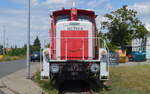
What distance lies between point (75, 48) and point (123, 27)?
48.0 meters

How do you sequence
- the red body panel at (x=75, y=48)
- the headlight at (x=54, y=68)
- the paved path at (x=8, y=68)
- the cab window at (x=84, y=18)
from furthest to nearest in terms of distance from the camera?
the paved path at (x=8, y=68), the cab window at (x=84, y=18), the red body panel at (x=75, y=48), the headlight at (x=54, y=68)

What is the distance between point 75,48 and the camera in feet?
49.9

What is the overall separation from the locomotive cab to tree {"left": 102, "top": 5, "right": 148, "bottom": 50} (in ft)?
154

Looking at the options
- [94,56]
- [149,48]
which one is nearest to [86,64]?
[94,56]

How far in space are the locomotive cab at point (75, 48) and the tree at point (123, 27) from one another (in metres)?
47.0

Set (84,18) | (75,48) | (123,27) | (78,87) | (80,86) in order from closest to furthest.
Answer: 1. (75,48)
2. (84,18)
3. (78,87)
4. (80,86)
5. (123,27)

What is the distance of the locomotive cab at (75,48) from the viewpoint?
567 inches

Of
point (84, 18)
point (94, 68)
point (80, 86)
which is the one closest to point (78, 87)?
point (80, 86)

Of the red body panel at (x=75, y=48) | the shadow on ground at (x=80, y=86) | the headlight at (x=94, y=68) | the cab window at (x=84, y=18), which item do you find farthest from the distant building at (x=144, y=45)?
the headlight at (x=94, y=68)

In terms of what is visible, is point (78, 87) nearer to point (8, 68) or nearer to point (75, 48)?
point (75, 48)

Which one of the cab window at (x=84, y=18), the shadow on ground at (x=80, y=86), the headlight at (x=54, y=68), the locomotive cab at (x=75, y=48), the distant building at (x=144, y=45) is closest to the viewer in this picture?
the headlight at (x=54, y=68)

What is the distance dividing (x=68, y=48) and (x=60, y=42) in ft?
1.47

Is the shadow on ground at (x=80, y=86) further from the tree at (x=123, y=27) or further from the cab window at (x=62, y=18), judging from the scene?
the tree at (x=123, y=27)

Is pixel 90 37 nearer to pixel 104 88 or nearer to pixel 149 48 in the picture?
pixel 104 88
